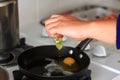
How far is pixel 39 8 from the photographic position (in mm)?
1243

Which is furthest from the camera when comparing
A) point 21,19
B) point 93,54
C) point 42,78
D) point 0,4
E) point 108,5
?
point 108,5

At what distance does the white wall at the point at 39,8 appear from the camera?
1.17m

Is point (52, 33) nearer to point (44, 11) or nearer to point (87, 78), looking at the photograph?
point (87, 78)

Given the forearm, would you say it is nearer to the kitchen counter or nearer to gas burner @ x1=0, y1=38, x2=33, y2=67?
the kitchen counter

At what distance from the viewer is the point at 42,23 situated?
122 cm

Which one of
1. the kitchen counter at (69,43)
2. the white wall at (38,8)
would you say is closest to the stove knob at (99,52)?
the kitchen counter at (69,43)

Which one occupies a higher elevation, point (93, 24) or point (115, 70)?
point (93, 24)

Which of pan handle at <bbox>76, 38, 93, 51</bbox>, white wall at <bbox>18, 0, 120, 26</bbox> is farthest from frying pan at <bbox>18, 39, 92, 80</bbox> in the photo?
white wall at <bbox>18, 0, 120, 26</bbox>

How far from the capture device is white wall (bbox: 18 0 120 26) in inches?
46.0

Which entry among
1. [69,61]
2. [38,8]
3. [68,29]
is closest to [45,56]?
[69,61]

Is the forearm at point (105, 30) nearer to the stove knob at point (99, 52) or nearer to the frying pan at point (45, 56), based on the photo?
the frying pan at point (45, 56)

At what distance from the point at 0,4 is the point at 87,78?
330mm

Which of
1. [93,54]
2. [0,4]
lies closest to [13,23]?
[0,4]

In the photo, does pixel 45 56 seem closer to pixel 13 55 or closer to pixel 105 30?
pixel 13 55
